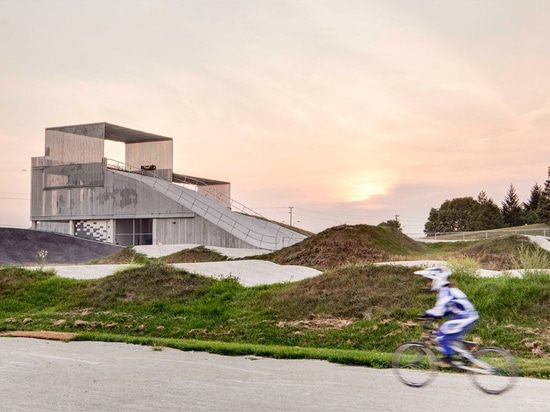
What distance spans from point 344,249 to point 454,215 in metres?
78.3

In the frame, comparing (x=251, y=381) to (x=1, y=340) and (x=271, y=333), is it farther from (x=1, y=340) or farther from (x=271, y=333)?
(x=1, y=340)

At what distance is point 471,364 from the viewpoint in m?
8.40

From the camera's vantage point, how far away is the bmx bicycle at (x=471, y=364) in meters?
8.19

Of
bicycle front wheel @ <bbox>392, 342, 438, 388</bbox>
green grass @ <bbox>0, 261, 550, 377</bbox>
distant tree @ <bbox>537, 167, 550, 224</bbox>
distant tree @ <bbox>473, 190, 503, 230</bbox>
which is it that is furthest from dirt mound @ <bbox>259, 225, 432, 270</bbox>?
distant tree @ <bbox>473, 190, 503, 230</bbox>

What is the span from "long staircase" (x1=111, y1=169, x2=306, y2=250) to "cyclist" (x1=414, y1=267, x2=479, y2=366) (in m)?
38.0

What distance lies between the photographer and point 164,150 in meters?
59.8

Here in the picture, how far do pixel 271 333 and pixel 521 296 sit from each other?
6.70 meters

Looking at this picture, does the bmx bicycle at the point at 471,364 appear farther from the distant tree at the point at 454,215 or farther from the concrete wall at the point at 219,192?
the distant tree at the point at 454,215

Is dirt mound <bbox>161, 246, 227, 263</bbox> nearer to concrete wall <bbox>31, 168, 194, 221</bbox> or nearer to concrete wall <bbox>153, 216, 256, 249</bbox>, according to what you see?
concrete wall <bbox>153, 216, 256, 249</bbox>

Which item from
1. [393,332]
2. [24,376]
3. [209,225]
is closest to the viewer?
[24,376]

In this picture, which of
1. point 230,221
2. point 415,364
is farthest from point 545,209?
point 415,364

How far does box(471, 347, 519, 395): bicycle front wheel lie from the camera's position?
8.13 meters

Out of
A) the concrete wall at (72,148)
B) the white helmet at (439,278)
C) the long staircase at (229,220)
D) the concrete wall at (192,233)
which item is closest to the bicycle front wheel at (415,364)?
the white helmet at (439,278)

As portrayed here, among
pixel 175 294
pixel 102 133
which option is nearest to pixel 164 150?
pixel 102 133
